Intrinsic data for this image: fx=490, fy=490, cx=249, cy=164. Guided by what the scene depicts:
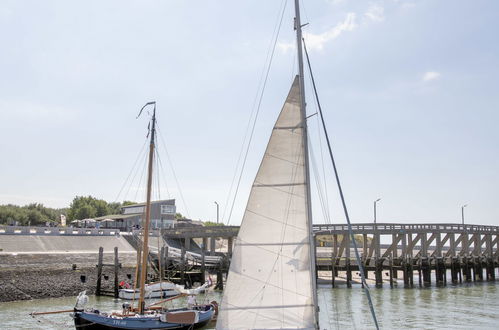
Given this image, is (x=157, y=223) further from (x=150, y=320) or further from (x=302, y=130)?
(x=302, y=130)

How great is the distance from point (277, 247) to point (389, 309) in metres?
21.6

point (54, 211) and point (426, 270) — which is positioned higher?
point (54, 211)

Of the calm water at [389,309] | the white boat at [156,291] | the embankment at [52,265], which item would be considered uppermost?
the embankment at [52,265]

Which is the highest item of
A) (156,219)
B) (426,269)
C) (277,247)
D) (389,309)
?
(156,219)

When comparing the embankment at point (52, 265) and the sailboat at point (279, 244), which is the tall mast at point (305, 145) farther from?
the embankment at point (52, 265)

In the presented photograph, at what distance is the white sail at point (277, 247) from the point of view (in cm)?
1435

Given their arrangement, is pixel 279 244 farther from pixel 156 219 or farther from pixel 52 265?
pixel 156 219

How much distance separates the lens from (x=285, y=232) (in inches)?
580

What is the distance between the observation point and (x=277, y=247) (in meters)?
14.7

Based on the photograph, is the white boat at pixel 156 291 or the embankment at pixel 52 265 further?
the embankment at pixel 52 265

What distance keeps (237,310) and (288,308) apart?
150 centimetres

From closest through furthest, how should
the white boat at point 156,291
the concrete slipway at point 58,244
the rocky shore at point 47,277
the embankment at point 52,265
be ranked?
the white boat at point 156,291
the rocky shore at point 47,277
the embankment at point 52,265
the concrete slipway at point 58,244

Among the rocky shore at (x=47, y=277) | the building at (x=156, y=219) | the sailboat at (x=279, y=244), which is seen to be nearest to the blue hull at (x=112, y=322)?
the sailboat at (x=279, y=244)

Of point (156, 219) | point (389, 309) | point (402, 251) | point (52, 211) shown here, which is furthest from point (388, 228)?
point (52, 211)
